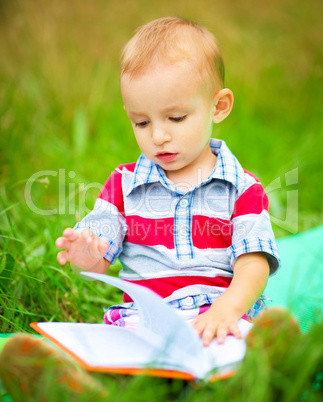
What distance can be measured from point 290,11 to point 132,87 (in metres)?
3.75

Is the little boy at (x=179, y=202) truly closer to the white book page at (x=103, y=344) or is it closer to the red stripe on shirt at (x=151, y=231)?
the red stripe on shirt at (x=151, y=231)

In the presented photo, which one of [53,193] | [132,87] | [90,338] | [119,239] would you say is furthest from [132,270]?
[53,193]

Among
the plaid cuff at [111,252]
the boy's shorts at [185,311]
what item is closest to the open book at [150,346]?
the boy's shorts at [185,311]

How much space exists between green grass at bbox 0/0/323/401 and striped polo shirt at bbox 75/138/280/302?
23cm

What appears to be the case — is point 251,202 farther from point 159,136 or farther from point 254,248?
point 159,136

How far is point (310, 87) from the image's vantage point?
3.81 m

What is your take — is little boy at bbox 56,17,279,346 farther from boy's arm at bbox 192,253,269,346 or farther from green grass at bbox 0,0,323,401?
green grass at bbox 0,0,323,401

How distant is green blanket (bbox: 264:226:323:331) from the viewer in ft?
5.21

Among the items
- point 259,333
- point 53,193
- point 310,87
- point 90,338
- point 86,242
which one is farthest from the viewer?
point 310,87

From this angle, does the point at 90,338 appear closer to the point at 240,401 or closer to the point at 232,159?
the point at 240,401

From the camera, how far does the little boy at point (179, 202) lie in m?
1.28

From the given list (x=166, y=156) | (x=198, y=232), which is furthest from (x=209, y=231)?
(x=166, y=156)

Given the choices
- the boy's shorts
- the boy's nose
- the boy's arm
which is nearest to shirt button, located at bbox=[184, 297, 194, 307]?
the boy's shorts

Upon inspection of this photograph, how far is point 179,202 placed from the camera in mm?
1385
